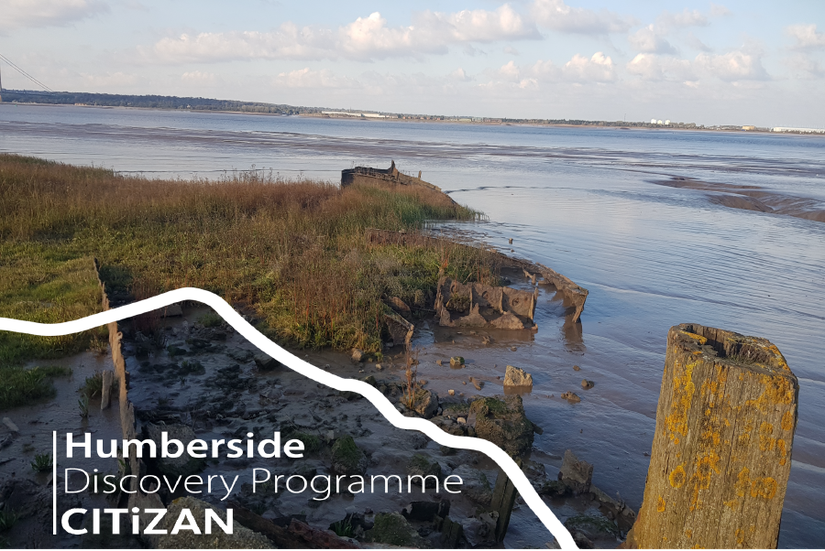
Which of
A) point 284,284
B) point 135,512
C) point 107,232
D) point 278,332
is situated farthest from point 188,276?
point 135,512

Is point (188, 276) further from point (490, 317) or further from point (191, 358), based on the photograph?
point (490, 317)

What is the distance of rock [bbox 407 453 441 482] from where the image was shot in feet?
15.4

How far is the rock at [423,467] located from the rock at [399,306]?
4049mm

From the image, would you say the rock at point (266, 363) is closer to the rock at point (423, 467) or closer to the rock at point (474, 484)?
the rock at point (423, 467)

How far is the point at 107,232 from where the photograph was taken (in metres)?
11.8

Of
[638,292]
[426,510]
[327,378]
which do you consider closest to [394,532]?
[426,510]

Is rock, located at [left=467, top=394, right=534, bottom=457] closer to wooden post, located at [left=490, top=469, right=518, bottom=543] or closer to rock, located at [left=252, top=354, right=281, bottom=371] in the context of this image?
wooden post, located at [left=490, top=469, right=518, bottom=543]

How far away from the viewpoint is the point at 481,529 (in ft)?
13.1

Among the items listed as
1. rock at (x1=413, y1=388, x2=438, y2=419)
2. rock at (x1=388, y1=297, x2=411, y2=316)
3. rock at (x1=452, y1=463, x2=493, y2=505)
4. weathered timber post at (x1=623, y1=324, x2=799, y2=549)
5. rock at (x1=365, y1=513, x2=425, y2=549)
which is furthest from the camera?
rock at (x1=388, y1=297, x2=411, y2=316)

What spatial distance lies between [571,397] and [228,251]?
717cm

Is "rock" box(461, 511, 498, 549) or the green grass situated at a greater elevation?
the green grass

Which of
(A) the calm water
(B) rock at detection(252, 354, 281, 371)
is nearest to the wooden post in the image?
(A) the calm water

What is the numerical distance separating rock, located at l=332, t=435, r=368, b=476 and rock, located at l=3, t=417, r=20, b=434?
274 cm

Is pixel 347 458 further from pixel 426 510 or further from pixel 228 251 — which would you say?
pixel 228 251
